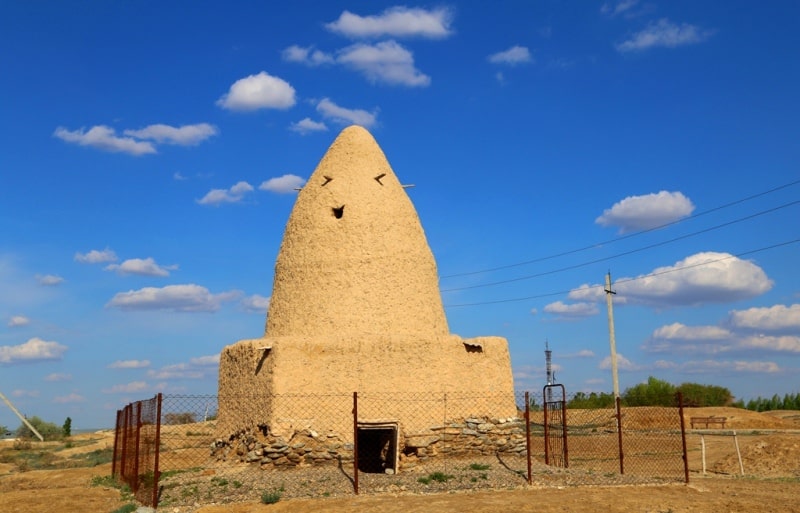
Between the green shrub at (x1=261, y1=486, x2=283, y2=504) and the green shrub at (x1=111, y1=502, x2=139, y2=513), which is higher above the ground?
the green shrub at (x1=261, y1=486, x2=283, y2=504)

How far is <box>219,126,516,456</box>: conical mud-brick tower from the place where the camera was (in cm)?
1378

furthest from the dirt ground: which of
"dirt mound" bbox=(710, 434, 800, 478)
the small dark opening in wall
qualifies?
the small dark opening in wall

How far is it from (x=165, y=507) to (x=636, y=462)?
12.4 metres

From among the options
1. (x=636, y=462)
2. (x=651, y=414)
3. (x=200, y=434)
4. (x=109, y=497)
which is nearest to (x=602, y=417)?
(x=651, y=414)

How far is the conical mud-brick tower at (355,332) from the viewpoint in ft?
45.2

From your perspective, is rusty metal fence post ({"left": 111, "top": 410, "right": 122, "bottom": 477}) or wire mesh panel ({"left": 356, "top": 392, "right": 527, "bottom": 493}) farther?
rusty metal fence post ({"left": 111, "top": 410, "right": 122, "bottom": 477})

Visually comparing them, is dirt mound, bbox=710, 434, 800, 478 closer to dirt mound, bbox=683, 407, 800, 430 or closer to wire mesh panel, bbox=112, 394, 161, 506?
dirt mound, bbox=683, 407, 800, 430

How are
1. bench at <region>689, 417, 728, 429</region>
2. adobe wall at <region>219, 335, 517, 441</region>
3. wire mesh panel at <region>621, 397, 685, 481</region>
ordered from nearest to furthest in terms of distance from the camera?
adobe wall at <region>219, 335, 517, 441</region> < wire mesh panel at <region>621, 397, 685, 481</region> < bench at <region>689, 417, 728, 429</region>

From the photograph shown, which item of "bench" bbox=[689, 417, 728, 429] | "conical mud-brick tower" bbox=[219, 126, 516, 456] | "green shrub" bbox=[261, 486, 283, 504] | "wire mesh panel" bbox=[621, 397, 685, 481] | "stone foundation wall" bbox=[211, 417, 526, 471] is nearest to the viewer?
"green shrub" bbox=[261, 486, 283, 504]

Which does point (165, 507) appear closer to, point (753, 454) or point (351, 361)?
point (351, 361)

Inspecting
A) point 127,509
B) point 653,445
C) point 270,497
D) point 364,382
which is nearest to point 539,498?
point 270,497

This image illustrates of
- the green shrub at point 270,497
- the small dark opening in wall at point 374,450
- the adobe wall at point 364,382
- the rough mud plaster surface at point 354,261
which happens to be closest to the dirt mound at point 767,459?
the adobe wall at point 364,382

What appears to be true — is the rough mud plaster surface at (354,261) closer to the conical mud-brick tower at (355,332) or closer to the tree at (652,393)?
the conical mud-brick tower at (355,332)

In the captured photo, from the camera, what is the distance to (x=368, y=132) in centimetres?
1820
